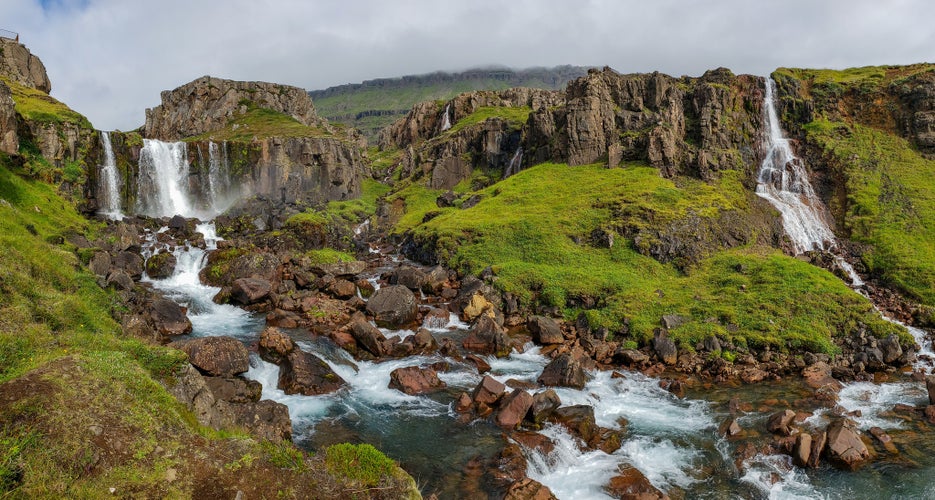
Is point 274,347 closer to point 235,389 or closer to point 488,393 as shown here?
point 235,389

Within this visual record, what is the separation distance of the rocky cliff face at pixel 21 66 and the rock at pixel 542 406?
87740 millimetres

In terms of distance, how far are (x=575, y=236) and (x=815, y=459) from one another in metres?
27.1

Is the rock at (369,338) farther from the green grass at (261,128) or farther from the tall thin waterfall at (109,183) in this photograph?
the green grass at (261,128)

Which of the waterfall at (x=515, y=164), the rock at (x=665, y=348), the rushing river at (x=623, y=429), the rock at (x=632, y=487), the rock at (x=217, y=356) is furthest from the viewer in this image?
the waterfall at (x=515, y=164)

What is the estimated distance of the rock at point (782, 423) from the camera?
1819cm

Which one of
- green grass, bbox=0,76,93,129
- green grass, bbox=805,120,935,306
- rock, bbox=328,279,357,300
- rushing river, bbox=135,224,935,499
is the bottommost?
rushing river, bbox=135,224,935,499

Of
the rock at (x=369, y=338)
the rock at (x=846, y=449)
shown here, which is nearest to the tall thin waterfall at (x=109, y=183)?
the rock at (x=369, y=338)

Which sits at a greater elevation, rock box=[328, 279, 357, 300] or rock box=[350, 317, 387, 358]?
rock box=[328, 279, 357, 300]

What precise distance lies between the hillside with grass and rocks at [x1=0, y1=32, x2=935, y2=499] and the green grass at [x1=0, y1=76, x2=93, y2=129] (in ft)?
1.93

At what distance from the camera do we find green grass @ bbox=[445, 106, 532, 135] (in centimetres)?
8671

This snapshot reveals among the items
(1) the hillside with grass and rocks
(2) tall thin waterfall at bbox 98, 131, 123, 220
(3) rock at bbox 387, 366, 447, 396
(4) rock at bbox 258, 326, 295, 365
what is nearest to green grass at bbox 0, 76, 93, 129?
(1) the hillside with grass and rocks

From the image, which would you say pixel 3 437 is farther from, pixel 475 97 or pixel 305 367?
pixel 475 97

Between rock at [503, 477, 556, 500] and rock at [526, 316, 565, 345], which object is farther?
rock at [526, 316, 565, 345]

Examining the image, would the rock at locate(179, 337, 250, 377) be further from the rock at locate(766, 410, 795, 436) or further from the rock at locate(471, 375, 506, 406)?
the rock at locate(766, 410, 795, 436)
